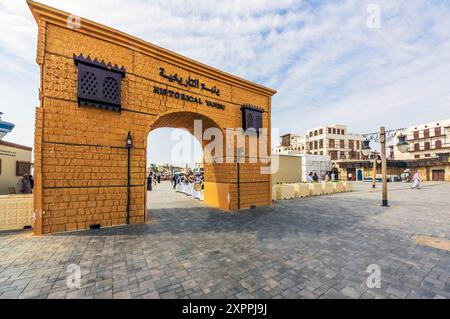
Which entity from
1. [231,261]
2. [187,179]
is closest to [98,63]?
[231,261]

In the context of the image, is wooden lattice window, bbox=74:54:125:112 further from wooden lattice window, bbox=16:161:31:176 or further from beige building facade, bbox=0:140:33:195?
wooden lattice window, bbox=16:161:31:176

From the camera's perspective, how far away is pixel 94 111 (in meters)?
6.19

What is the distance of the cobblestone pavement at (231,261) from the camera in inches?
116

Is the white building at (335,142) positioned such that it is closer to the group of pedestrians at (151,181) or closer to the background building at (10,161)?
the group of pedestrians at (151,181)

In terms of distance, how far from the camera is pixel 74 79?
5914 millimetres

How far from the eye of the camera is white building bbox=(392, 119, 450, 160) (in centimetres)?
3772

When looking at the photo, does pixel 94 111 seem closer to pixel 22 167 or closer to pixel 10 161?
pixel 10 161

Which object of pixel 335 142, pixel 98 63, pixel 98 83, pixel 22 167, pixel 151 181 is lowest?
pixel 151 181

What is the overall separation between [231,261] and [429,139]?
56939mm

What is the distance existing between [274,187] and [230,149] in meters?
4.93

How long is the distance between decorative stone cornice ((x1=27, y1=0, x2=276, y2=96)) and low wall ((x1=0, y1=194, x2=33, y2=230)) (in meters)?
5.34
